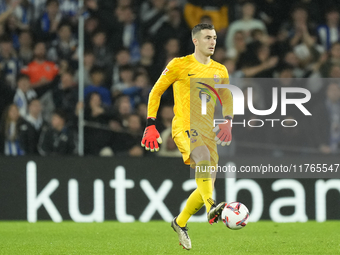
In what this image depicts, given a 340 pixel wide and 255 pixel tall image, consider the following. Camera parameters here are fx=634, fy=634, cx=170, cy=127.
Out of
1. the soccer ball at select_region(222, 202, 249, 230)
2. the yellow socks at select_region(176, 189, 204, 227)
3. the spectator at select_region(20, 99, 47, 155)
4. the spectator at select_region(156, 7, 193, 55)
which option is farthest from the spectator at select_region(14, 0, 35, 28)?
the soccer ball at select_region(222, 202, 249, 230)

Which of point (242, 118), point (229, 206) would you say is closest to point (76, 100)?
point (242, 118)

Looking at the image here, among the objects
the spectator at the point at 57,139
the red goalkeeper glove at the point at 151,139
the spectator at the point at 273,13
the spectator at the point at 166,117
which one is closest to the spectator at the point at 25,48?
the spectator at the point at 57,139

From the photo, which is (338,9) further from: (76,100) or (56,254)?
(56,254)

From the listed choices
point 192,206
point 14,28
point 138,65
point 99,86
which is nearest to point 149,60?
point 138,65

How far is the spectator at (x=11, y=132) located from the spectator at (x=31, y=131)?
2.7 inches

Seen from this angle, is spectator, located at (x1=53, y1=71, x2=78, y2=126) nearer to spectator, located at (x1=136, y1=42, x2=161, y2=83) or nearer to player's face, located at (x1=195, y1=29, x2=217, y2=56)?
spectator, located at (x1=136, y1=42, x2=161, y2=83)

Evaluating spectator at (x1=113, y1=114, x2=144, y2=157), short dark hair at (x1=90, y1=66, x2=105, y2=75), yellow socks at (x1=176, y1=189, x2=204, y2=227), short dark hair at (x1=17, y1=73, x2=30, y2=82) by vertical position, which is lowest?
yellow socks at (x1=176, y1=189, x2=204, y2=227)

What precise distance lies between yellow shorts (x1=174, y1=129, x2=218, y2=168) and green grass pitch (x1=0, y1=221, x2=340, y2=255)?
88 centimetres

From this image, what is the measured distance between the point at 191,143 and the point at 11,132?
3.80 meters

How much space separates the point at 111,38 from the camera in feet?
32.2

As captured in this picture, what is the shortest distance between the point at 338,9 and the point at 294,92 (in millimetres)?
1971

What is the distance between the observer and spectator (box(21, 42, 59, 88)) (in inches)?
369

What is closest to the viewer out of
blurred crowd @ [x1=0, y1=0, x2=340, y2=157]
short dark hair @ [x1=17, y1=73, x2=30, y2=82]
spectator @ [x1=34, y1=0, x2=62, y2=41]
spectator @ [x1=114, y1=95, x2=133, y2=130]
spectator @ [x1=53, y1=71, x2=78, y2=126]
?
blurred crowd @ [x1=0, y1=0, x2=340, y2=157]

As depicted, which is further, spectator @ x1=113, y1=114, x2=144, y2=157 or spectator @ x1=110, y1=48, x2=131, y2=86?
spectator @ x1=110, y1=48, x2=131, y2=86
